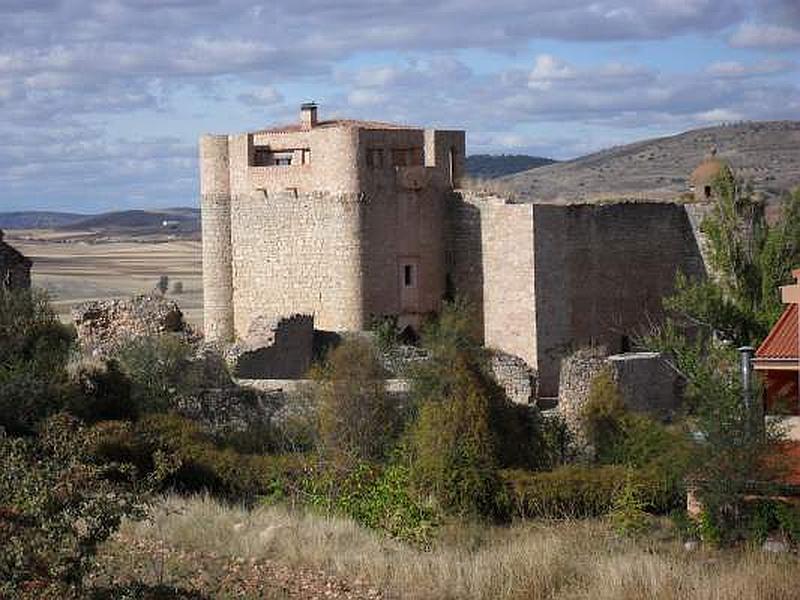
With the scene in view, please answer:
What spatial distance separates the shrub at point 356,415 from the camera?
20.8m

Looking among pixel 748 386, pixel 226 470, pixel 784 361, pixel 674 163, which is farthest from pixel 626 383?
pixel 674 163

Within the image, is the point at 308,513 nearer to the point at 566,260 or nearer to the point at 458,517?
the point at 458,517

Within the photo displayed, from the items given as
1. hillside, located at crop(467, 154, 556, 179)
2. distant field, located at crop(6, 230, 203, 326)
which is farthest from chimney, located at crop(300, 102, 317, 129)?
hillside, located at crop(467, 154, 556, 179)

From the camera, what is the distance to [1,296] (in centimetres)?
2238

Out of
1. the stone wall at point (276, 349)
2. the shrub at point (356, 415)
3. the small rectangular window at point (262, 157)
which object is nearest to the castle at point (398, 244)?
the small rectangular window at point (262, 157)

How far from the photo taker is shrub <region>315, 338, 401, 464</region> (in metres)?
20.8

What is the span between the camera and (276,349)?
27828 mm

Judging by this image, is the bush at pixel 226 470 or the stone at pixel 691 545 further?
the bush at pixel 226 470

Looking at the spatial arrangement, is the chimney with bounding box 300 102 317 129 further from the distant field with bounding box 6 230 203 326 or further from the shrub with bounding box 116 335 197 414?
the distant field with bounding box 6 230 203 326

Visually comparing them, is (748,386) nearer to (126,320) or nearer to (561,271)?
(561,271)

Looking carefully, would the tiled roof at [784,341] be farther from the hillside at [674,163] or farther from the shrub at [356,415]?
the hillside at [674,163]

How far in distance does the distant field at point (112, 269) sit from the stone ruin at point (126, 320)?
23.0 m

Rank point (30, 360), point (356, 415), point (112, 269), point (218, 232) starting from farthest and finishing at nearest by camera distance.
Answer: point (112, 269)
point (218, 232)
point (30, 360)
point (356, 415)

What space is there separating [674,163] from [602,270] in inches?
2663
